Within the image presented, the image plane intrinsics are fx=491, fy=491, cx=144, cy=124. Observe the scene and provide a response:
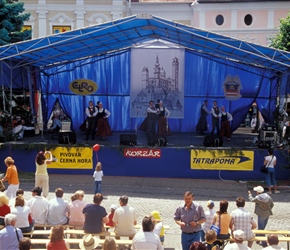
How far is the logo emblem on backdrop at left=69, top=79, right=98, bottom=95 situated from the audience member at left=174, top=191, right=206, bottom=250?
18.2 metres

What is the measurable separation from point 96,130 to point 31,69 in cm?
471

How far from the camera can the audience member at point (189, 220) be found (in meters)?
8.43

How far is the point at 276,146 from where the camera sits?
1811cm

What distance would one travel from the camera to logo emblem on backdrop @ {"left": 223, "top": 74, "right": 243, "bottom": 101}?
83.7 feet

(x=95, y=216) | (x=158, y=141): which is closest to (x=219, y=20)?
(x=158, y=141)

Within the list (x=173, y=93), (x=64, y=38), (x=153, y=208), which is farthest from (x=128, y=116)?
(x=153, y=208)

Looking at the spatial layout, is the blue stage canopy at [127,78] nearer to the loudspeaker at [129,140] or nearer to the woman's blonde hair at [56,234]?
the loudspeaker at [129,140]

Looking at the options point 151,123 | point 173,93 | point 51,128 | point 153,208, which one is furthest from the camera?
point 173,93

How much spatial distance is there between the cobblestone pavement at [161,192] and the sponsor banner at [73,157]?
41cm

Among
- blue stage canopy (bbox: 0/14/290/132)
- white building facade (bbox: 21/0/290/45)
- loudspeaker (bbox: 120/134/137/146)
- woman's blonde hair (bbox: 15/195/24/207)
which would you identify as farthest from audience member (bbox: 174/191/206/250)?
white building facade (bbox: 21/0/290/45)

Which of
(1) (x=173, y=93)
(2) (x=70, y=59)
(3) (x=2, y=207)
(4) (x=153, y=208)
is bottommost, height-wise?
(4) (x=153, y=208)

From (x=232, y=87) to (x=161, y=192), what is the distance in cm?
1132

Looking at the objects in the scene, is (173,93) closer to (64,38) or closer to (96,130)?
(96,130)

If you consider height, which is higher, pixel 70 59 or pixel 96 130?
pixel 70 59
